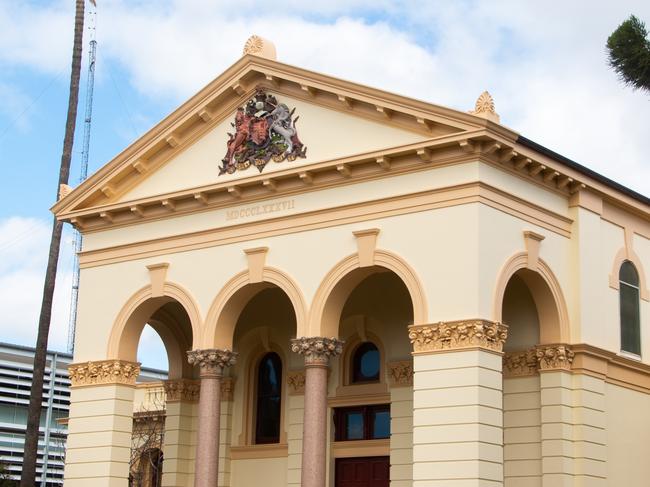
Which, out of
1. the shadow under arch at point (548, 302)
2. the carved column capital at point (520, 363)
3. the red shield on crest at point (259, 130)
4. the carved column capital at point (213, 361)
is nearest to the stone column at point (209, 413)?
the carved column capital at point (213, 361)

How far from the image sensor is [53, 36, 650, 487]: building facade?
24.5 metres

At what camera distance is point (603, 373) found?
26875 mm

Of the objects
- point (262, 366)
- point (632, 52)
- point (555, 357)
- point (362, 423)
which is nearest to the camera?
point (632, 52)

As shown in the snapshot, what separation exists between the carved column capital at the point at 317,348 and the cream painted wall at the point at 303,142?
381 centimetres

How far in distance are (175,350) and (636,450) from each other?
474 inches

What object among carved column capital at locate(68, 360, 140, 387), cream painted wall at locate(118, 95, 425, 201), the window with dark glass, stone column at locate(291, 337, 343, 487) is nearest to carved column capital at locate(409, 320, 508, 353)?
stone column at locate(291, 337, 343, 487)

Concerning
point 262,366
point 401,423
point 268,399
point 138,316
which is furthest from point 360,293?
point 138,316

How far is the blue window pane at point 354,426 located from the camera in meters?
29.9

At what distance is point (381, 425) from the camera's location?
29625mm

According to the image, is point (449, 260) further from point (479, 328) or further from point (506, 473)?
point (506, 473)

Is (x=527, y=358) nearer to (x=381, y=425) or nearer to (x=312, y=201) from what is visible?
(x=381, y=425)

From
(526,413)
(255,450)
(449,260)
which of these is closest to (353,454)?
(255,450)

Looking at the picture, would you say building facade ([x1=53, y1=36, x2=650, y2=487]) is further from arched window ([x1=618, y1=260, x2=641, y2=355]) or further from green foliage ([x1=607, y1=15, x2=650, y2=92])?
green foliage ([x1=607, y1=15, x2=650, y2=92])

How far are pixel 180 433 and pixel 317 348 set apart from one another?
7.51m
